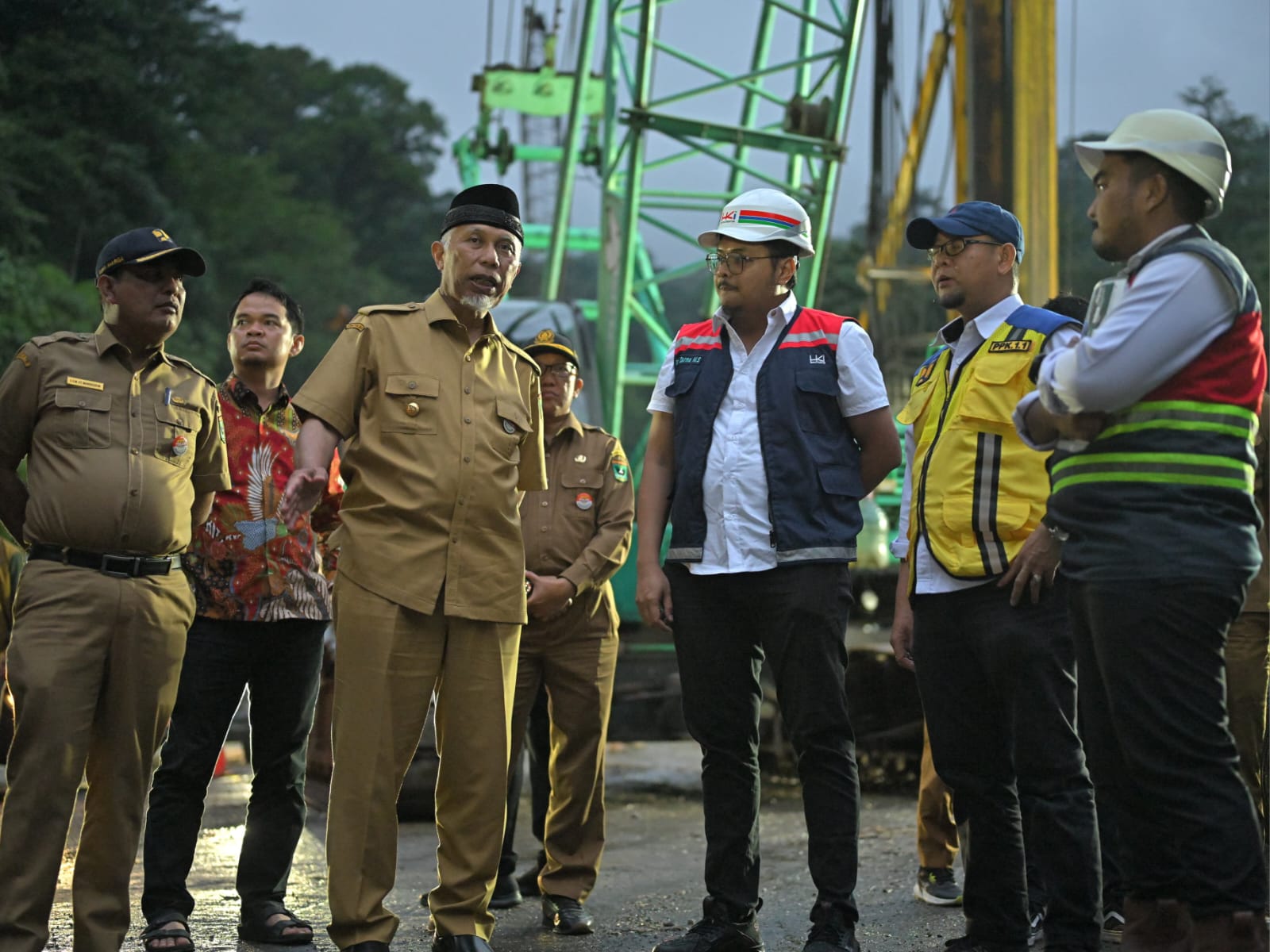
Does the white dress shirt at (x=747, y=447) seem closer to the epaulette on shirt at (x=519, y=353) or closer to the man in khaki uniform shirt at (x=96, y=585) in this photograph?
the epaulette on shirt at (x=519, y=353)

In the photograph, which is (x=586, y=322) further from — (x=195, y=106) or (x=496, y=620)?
(x=195, y=106)

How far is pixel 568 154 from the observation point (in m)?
15.0

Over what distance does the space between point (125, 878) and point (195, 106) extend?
78.4 ft

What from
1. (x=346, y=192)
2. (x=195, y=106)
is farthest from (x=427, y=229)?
(x=195, y=106)

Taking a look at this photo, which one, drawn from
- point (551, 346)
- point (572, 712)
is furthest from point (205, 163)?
point (572, 712)

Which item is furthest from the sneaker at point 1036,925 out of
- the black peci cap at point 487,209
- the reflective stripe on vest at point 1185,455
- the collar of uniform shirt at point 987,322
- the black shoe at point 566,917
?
the black peci cap at point 487,209

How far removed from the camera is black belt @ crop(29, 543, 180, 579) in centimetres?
421

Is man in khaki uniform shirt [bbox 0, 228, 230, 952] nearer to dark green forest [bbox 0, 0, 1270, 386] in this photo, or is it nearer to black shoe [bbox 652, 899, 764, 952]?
black shoe [bbox 652, 899, 764, 952]

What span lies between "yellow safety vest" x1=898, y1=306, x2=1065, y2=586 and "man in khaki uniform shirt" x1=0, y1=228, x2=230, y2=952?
2.22m

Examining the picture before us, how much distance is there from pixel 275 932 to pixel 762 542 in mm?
2011

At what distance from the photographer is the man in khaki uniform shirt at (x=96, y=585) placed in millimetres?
4090

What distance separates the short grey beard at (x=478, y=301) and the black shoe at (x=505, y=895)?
7.43ft

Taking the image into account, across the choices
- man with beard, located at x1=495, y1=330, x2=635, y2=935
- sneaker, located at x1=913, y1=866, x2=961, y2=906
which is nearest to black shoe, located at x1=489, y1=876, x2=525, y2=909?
man with beard, located at x1=495, y1=330, x2=635, y2=935

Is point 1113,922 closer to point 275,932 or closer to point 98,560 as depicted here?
point 275,932
